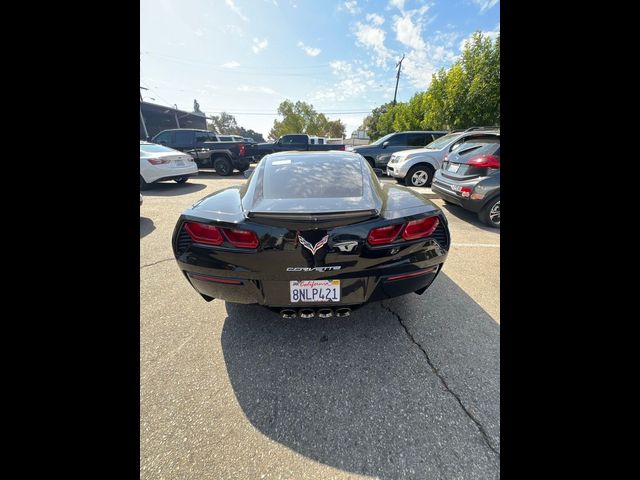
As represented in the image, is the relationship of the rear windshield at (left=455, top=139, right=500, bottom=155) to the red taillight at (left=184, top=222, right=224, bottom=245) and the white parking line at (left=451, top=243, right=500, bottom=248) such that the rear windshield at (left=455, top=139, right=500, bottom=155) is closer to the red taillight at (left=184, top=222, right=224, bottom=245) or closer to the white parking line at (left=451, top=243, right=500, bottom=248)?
the white parking line at (left=451, top=243, right=500, bottom=248)

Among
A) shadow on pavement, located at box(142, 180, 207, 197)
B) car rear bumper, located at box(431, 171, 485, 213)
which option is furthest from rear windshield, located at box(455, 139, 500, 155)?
shadow on pavement, located at box(142, 180, 207, 197)

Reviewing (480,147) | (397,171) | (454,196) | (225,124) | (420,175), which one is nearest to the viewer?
(480,147)

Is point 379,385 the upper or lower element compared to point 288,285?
lower

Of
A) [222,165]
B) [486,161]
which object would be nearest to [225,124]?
[222,165]

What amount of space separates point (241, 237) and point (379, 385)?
1.23 meters

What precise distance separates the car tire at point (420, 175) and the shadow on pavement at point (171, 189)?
6.82 m

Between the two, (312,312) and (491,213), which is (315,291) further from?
(491,213)

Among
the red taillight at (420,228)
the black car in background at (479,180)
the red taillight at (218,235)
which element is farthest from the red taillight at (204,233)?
the black car in background at (479,180)

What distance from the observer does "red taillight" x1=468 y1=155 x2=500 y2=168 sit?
159 inches

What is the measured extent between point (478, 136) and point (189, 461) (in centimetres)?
592

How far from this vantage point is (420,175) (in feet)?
24.3

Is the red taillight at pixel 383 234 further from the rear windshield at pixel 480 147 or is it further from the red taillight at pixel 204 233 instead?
the rear windshield at pixel 480 147

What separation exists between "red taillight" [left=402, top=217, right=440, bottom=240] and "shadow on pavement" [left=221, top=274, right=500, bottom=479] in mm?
812

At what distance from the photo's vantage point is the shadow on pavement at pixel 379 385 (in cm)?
109
